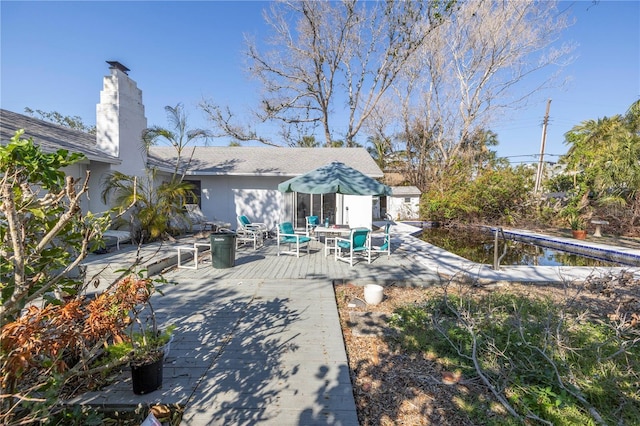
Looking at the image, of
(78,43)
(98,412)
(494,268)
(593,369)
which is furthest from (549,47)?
(98,412)

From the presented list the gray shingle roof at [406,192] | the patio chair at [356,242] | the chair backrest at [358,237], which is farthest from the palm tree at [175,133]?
the gray shingle roof at [406,192]

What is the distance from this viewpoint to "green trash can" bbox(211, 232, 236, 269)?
721 cm

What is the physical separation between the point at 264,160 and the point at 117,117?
→ 630 centimetres

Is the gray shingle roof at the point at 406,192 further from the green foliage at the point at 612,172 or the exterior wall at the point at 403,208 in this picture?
the green foliage at the point at 612,172

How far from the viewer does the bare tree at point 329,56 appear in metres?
19.7

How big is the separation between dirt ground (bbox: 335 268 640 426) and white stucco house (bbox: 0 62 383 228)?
29.8 ft

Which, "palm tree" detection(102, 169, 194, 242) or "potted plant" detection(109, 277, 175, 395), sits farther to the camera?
"palm tree" detection(102, 169, 194, 242)

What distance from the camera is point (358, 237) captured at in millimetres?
7703

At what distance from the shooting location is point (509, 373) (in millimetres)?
3096

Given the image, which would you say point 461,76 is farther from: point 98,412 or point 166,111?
point 98,412

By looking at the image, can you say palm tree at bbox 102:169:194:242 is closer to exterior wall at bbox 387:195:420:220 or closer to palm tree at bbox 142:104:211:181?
palm tree at bbox 142:104:211:181

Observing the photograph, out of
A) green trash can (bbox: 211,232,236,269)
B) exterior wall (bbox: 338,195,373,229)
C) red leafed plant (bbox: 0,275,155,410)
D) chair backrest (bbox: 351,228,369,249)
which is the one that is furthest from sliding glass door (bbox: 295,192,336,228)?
red leafed plant (bbox: 0,275,155,410)

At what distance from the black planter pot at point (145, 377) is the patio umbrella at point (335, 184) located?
5469mm

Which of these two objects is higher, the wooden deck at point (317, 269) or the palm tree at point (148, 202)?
the palm tree at point (148, 202)
